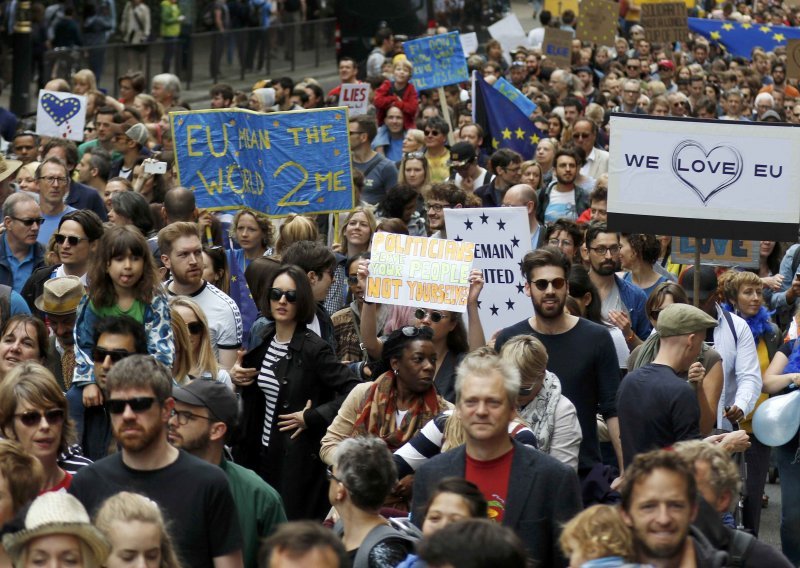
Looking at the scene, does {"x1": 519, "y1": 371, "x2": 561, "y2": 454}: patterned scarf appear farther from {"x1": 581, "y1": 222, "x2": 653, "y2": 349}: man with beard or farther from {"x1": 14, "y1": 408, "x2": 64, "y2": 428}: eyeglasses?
{"x1": 581, "y1": 222, "x2": 653, "y2": 349}: man with beard

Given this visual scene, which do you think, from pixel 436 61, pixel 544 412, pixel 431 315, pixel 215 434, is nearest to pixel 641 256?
pixel 431 315

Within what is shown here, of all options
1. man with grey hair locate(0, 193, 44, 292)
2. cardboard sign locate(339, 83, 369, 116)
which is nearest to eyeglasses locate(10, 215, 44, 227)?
man with grey hair locate(0, 193, 44, 292)

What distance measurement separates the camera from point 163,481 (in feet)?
18.0

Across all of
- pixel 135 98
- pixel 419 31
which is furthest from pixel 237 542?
pixel 419 31

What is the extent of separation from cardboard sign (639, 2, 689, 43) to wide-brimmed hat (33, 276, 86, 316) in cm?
1959

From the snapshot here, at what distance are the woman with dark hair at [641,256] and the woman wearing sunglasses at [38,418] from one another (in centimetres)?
444

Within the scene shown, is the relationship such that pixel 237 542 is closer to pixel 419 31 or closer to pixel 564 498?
pixel 564 498

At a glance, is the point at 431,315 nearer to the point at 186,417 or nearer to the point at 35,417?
the point at 186,417

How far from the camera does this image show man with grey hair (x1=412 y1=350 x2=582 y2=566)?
5652 millimetres

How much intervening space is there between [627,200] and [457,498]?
491 centimetres

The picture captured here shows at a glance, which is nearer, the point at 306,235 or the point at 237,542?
the point at 237,542

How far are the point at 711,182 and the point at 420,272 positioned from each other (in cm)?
202

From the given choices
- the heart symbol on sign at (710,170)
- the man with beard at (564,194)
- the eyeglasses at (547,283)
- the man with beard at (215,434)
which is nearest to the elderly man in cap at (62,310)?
the man with beard at (215,434)

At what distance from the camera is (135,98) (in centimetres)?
1642
